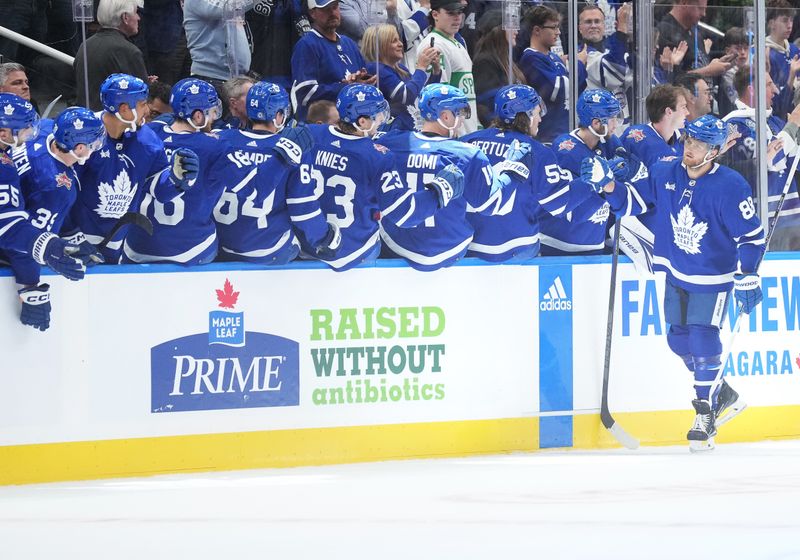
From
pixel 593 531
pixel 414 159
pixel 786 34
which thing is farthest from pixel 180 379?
pixel 786 34

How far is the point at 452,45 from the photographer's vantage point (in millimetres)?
7320

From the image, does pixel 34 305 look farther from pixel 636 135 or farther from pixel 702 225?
pixel 636 135

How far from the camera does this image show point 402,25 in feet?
23.7

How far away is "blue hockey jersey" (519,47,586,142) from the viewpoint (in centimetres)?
745

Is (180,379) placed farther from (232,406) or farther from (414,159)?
(414,159)

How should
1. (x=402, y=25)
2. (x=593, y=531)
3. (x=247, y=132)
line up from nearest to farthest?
(x=593, y=531)
(x=247, y=132)
(x=402, y=25)

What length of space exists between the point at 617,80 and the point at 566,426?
6.60 feet

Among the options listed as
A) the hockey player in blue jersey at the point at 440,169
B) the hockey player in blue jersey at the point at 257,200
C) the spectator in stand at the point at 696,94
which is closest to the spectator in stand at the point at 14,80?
the hockey player in blue jersey at the point at 257,200

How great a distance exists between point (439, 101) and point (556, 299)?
1.04 m

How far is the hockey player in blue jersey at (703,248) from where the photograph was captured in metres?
6.49

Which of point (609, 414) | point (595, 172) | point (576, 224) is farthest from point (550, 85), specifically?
point (609, 414)

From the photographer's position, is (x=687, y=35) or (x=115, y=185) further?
(x=687, y=35)

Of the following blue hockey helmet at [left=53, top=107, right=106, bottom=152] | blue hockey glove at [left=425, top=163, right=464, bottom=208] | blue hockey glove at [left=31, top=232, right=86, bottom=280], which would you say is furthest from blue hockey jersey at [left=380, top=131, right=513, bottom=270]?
blue hockey glove at [left=31, top=232, right=86, bottom=280]

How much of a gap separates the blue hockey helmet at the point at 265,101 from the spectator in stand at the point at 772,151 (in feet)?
7.90
